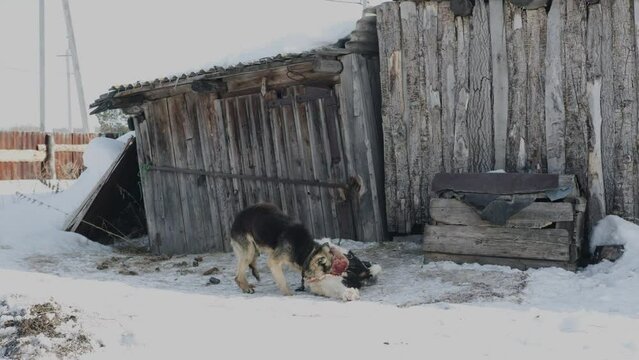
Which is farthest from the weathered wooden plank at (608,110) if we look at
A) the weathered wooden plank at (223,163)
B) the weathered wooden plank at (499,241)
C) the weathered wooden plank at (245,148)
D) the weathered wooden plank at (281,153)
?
the weathered wooden plank at (223,163)

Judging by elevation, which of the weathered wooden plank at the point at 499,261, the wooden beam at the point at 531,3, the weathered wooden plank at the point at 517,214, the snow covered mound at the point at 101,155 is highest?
the wooden beam at the point at 531,3

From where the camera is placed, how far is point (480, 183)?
7371 millimetres

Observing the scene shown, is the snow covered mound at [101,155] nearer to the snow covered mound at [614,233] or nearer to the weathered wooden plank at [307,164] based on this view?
the weathered wooden plank at [307,164]

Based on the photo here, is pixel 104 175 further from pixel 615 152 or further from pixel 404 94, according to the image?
pixel 615 152

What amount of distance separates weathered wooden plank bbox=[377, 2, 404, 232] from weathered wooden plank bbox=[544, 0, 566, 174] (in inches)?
73.3

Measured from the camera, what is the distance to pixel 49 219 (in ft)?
39.5

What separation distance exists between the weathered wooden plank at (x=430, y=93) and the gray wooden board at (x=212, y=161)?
3.62 m

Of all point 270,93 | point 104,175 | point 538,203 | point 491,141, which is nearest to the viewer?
A: point 538,203

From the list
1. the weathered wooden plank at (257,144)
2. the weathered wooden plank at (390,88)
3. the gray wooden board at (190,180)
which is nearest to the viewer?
the weathered wooden plank at (390,88)

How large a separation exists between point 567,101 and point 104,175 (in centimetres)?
826

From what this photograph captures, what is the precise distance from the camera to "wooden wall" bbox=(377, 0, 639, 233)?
7.23 m

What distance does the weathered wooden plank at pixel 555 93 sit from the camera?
747cm

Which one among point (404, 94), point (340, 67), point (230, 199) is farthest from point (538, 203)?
point (230, 199)

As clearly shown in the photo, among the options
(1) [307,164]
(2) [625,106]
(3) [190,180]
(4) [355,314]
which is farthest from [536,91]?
(3) [190,180]
